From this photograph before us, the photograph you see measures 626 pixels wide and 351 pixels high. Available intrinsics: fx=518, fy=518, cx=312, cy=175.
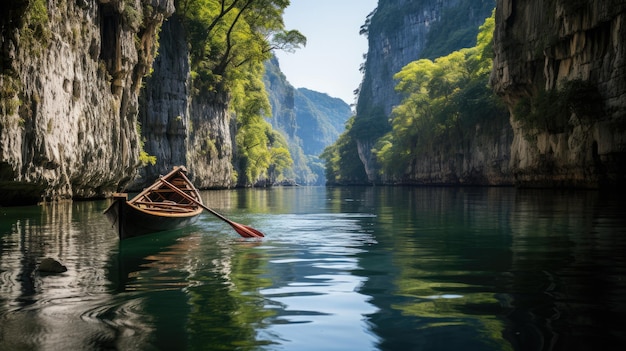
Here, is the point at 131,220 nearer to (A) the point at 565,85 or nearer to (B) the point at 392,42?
(A) the point at 565,85

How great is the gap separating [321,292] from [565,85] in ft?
86.3

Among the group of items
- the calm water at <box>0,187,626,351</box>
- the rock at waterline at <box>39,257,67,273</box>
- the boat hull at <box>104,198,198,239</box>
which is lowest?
the calm water at <box>0,187,626,351</box>

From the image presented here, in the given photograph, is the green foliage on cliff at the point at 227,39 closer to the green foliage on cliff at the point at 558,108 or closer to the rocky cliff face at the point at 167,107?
the rocky cliff face at the point at 167,107

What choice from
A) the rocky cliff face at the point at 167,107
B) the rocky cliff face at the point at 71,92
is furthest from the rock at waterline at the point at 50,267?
the rocky cliff face at the point at 167,107

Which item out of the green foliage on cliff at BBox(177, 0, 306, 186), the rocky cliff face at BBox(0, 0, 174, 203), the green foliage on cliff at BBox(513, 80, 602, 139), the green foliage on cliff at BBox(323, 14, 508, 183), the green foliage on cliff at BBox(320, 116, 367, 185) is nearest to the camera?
the rocky cliff face at BBox(0, 0, 174, 203)

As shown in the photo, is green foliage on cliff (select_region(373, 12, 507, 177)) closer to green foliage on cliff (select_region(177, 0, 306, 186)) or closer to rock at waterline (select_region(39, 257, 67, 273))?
green foliage on cliff (select_region(177, 0, 306, 186))

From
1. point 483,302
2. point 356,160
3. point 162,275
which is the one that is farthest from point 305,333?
point 356,160

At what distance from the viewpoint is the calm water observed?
13.7ft

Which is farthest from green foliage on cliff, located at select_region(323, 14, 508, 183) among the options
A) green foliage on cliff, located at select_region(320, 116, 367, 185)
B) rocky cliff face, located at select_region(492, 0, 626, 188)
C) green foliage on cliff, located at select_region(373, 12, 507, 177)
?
green foliage on cliff, located at select_region(320, 116, 367, 185)

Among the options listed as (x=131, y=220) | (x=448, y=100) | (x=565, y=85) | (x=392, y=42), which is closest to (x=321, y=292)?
(x=131, y=220)

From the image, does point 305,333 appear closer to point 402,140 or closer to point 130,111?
point 130,111

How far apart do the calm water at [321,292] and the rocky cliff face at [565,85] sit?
1531 cm

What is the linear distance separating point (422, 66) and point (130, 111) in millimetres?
42790

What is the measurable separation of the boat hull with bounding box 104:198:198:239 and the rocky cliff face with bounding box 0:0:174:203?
7.61 m
